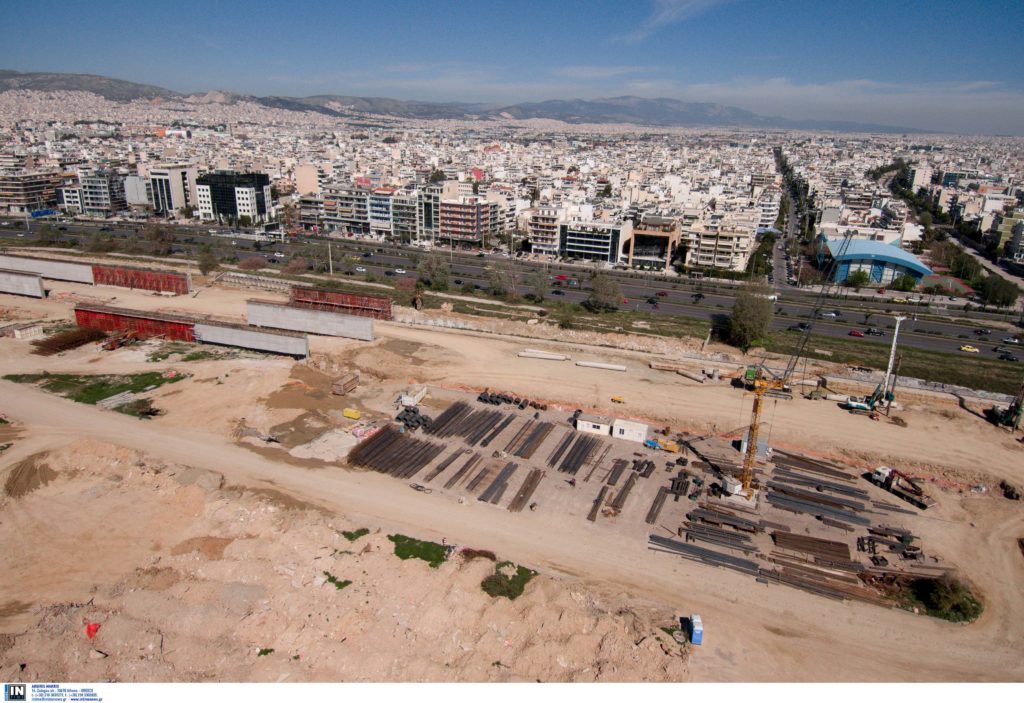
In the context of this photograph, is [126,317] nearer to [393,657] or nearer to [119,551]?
[119,551]

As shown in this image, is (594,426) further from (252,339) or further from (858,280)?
(858,280)

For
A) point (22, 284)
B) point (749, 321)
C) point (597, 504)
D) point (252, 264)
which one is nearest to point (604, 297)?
point (749, 321)

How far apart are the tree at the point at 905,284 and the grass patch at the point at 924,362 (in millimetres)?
14922

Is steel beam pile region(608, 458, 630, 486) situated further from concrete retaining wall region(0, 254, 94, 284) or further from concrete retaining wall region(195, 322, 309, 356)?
concrete retaining wall region(0, 254, 94, 284)

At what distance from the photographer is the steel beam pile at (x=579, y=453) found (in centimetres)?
1838

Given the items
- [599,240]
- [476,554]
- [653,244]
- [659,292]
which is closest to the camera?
[476,554]

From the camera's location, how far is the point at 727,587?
45.5 feet

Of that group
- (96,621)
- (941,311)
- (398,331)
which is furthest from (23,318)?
(941,311)

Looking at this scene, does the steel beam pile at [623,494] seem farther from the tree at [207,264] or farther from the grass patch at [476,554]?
the tree at [207,264]

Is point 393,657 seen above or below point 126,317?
below

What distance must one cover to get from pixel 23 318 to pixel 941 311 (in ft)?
179

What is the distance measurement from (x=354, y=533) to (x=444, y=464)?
4083mm

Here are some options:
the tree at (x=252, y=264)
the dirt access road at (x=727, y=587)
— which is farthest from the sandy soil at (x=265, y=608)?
the tree at (x=252, y=264)

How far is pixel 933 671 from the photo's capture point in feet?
39.4
